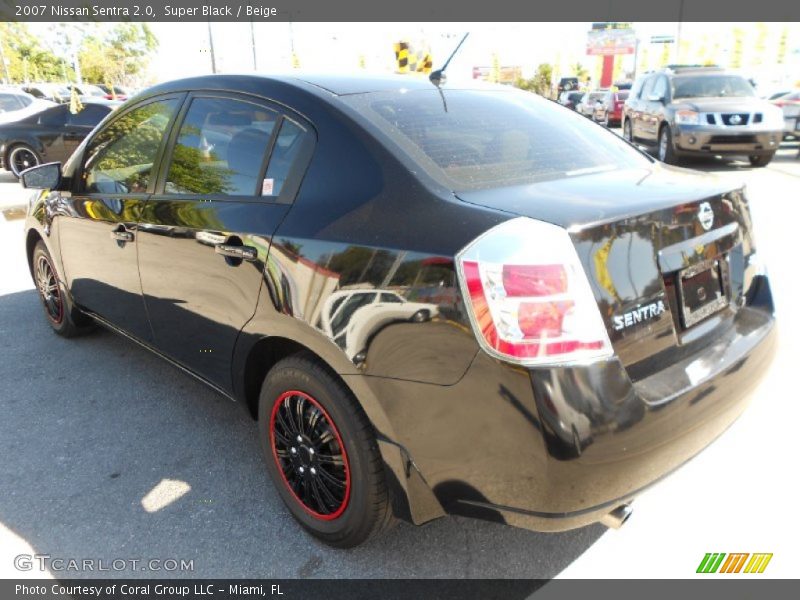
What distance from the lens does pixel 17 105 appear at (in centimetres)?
1309

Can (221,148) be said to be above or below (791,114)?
above

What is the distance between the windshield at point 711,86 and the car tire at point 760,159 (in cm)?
120

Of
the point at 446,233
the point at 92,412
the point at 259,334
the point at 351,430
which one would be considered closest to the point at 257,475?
the point at 259,334

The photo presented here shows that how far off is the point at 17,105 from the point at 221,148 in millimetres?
12982

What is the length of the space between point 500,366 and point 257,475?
1652 mm

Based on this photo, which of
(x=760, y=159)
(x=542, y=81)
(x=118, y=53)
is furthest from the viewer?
(x=118, y=53)

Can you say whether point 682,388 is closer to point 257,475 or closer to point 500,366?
point 500,366

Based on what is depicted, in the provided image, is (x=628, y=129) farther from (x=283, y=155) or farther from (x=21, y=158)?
(x=283, y=155)

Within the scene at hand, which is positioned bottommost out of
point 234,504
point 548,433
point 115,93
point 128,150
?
point 234,504

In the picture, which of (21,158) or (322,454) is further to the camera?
(21,158)

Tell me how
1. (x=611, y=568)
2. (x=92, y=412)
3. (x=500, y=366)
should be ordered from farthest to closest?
(x=92, y=412)
(x=611, y=568)
(x=500, y=366)

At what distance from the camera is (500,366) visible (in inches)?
67.5

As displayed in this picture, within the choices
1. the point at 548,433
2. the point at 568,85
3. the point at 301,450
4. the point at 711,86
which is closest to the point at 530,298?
the point at 548,433

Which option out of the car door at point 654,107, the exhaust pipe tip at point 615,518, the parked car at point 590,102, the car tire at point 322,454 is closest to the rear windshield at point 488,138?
the car tire at point 322,454
